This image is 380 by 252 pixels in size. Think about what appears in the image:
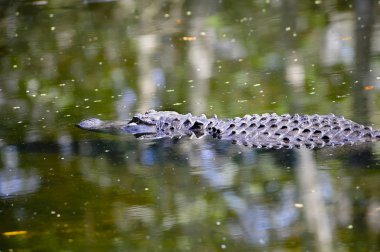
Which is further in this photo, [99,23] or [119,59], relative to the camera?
[99,23]

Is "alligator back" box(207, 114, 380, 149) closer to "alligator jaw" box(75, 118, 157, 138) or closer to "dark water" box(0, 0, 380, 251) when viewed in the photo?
"dark water" box(0, 0, 380, 251)

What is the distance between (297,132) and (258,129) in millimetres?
327

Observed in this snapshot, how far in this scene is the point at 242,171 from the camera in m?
6.30

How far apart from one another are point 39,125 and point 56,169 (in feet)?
4.54

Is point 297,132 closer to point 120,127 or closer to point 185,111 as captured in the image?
point 185,111

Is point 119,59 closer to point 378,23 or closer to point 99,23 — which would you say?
point 99,23

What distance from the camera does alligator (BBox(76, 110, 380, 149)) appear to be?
6.72 metres

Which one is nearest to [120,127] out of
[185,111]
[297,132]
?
[185,111]

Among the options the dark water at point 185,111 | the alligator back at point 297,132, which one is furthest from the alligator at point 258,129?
the dark water at point 185,111

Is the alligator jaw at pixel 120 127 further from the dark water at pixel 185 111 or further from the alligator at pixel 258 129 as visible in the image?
the dark water at pixel 185 111

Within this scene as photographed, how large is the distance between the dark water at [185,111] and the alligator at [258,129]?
145 millimetres

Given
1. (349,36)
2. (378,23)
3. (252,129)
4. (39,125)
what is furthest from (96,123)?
(378,23)

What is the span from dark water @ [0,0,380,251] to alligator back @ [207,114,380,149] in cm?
16

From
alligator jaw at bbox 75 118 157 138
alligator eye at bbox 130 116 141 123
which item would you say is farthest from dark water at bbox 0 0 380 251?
alligator eye at bbox 130 116 141 123
